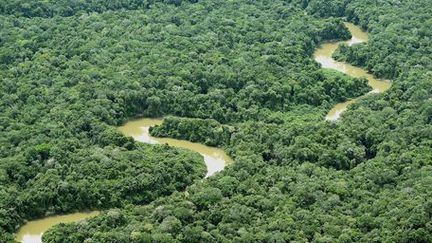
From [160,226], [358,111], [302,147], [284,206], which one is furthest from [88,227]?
[358,111]

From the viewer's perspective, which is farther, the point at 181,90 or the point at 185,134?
the point at 181,90

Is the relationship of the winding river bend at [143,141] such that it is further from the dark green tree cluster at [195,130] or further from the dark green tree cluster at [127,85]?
the dark green tree cluster at [127,85]

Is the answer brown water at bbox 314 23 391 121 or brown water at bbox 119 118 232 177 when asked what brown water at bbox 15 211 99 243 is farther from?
brown water at bbox 314 23 391 121

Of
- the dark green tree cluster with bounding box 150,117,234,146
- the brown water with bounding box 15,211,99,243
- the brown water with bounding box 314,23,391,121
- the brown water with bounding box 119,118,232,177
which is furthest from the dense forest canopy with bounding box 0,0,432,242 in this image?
the brown water with bounding box 314,23,391,121

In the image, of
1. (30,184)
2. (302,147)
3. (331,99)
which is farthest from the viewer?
(331,99)

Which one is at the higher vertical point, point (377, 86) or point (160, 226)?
point (160, 226)

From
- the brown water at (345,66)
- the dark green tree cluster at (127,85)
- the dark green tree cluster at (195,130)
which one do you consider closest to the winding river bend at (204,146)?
the brown water at (345,66)

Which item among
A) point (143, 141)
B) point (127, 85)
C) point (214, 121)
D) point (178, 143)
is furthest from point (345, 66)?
point (143, 141)

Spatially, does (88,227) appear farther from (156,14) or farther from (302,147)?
(156,14)
